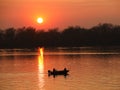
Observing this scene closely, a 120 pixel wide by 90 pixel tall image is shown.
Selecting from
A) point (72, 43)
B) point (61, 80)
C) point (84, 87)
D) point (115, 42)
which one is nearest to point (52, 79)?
point (61, 80)

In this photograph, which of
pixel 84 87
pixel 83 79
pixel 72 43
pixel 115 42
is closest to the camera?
pixel 84 87

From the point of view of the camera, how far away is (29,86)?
27766 millimetres

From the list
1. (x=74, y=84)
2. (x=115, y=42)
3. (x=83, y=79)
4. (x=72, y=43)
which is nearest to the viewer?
(x=74, y=84)

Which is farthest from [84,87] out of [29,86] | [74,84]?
[29,86]

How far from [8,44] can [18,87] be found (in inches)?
3830

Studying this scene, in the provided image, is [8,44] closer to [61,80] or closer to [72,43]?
[72,43]

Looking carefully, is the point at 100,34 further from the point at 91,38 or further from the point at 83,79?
the point at 83,79

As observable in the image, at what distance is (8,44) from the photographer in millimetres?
123562

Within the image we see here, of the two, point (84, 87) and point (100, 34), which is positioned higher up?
point (100, 34)

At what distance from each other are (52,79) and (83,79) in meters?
2.99

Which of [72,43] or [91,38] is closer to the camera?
[91,38]

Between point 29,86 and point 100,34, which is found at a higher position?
point 100,34

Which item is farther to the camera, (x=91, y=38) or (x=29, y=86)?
(x=91, y=38)

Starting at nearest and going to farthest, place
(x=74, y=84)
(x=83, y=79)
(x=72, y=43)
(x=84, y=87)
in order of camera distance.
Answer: (x=84, y=87) < (x=74, y=84) < (x=83, y=79) < (x=72, y=43)
